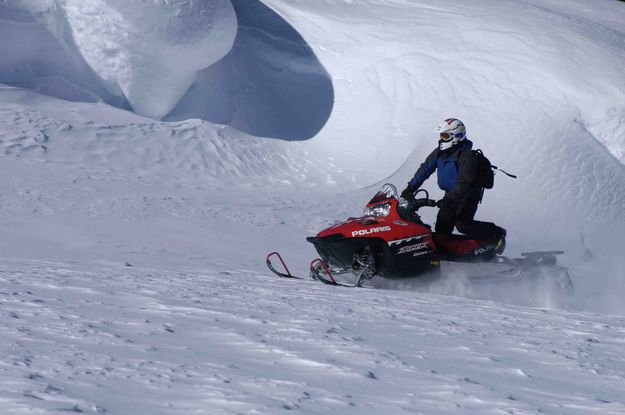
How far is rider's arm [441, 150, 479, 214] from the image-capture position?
6707 millimetres

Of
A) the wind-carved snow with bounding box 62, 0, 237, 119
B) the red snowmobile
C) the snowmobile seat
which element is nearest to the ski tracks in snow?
the red snowmobile

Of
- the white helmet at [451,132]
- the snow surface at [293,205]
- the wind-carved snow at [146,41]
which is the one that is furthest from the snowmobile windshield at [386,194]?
the wind-carved snow at [146,41]

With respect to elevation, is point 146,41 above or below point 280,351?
below

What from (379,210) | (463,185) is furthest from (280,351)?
(463,185)

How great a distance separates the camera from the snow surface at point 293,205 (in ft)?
11.7

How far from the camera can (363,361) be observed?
12.9 ft

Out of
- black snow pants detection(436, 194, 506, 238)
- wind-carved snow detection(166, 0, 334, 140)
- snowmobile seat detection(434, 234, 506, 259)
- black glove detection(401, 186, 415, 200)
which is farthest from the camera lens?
wind-carved snow detection(166, 0, 334, 140)

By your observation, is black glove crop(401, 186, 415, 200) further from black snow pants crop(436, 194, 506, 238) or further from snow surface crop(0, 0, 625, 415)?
snow surface crop(0, 0, 625, 415)

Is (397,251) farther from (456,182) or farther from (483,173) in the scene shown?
(483,173)

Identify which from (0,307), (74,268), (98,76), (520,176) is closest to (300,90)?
(98,76)

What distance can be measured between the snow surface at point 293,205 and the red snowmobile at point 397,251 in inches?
10.1

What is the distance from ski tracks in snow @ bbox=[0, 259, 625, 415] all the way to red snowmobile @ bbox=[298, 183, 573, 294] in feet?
2.05

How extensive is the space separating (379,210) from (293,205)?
376 centimetres

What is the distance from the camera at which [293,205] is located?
33.9ft
